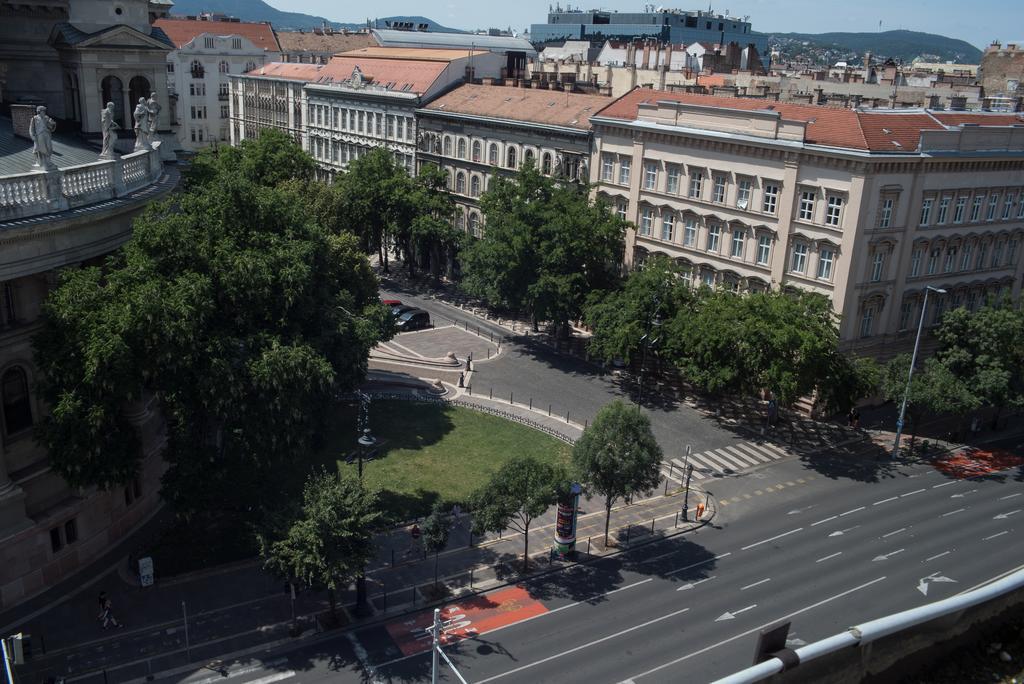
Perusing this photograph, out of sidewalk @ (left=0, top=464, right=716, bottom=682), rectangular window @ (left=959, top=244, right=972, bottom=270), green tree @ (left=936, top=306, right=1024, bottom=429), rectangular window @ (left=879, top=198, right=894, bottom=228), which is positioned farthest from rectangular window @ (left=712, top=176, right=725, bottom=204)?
sidewalk @ (left=0, top=464, right=716, bottom=682)

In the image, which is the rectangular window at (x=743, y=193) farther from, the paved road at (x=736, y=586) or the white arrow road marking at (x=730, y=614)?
the white arrow road marking at (x=730, y=614)

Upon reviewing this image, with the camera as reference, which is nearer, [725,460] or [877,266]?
[725,460]

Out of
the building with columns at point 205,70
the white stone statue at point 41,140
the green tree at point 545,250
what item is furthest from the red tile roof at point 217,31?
the white stone statue at point 41,140

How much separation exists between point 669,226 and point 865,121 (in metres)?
16.8

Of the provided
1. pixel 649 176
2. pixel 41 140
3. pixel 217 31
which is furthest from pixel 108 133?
pixel 217 31

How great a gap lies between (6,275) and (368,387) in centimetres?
3122

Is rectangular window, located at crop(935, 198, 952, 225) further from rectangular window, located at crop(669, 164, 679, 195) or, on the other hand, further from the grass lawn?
the grass lawn

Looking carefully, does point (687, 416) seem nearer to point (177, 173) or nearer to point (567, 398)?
point (567, 398)

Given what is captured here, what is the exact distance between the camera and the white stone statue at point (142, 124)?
132 ft

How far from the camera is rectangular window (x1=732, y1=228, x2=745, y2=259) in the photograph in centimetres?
6338

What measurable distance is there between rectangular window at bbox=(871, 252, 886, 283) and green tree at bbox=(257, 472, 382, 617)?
40.5 m

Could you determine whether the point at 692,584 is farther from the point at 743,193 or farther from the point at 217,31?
the point at 217,31

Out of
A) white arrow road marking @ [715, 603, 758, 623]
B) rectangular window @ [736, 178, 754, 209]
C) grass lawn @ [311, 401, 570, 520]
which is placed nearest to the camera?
white arrow road marking @ [715, 603, 758, 623]

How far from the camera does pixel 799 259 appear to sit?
59.8m
